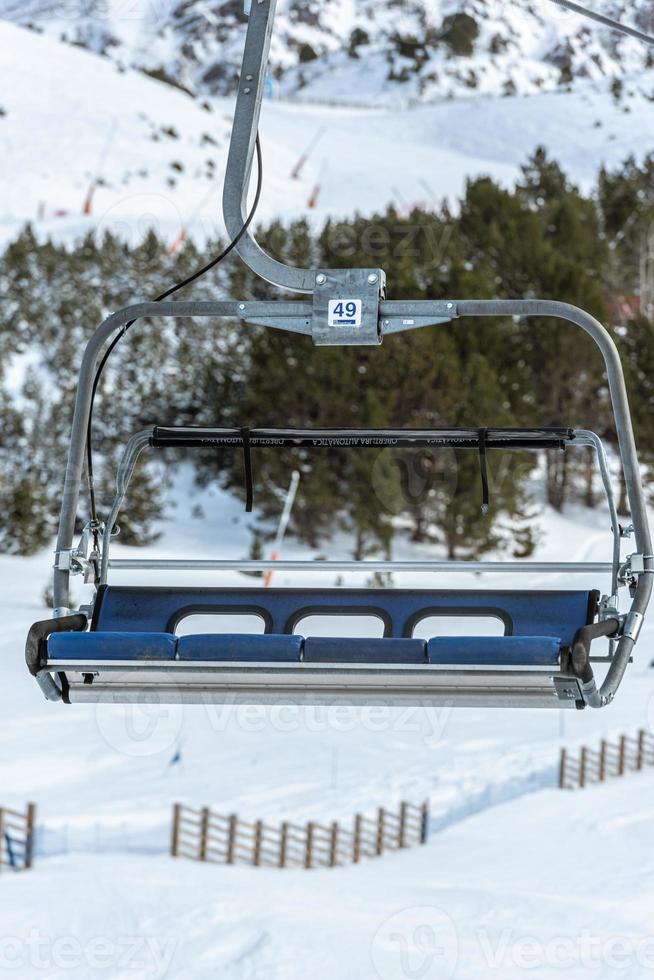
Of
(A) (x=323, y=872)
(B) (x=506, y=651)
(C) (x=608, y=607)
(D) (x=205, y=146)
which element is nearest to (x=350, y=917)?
(A) (x=323, y=872)

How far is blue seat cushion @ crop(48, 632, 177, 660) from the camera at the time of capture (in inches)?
141

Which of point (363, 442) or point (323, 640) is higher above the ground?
point (363, 442)

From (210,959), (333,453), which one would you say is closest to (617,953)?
(210,959)

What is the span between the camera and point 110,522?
14.4ft

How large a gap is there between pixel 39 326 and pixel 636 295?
18.5 metres

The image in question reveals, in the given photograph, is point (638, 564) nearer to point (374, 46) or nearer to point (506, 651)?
point (506, 651)

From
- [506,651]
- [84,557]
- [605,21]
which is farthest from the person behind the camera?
[605,21]

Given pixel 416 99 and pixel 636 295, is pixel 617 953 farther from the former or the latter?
pixel 416 99

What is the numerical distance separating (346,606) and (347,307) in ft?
3.90

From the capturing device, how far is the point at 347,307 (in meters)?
3.63

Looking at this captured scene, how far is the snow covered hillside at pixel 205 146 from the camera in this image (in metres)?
47.7

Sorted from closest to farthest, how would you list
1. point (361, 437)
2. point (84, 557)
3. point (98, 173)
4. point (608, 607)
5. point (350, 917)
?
point (608, 607)
point (84, 557)
point (361, 437)
point (350, 917)
point (98, 173)

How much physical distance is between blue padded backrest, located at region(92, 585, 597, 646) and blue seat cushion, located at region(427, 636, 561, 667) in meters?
0.90

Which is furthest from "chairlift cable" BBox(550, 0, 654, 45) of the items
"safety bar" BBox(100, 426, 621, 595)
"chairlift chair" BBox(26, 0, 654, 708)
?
"safety bar" BBox(100, 426, 621, 595)
